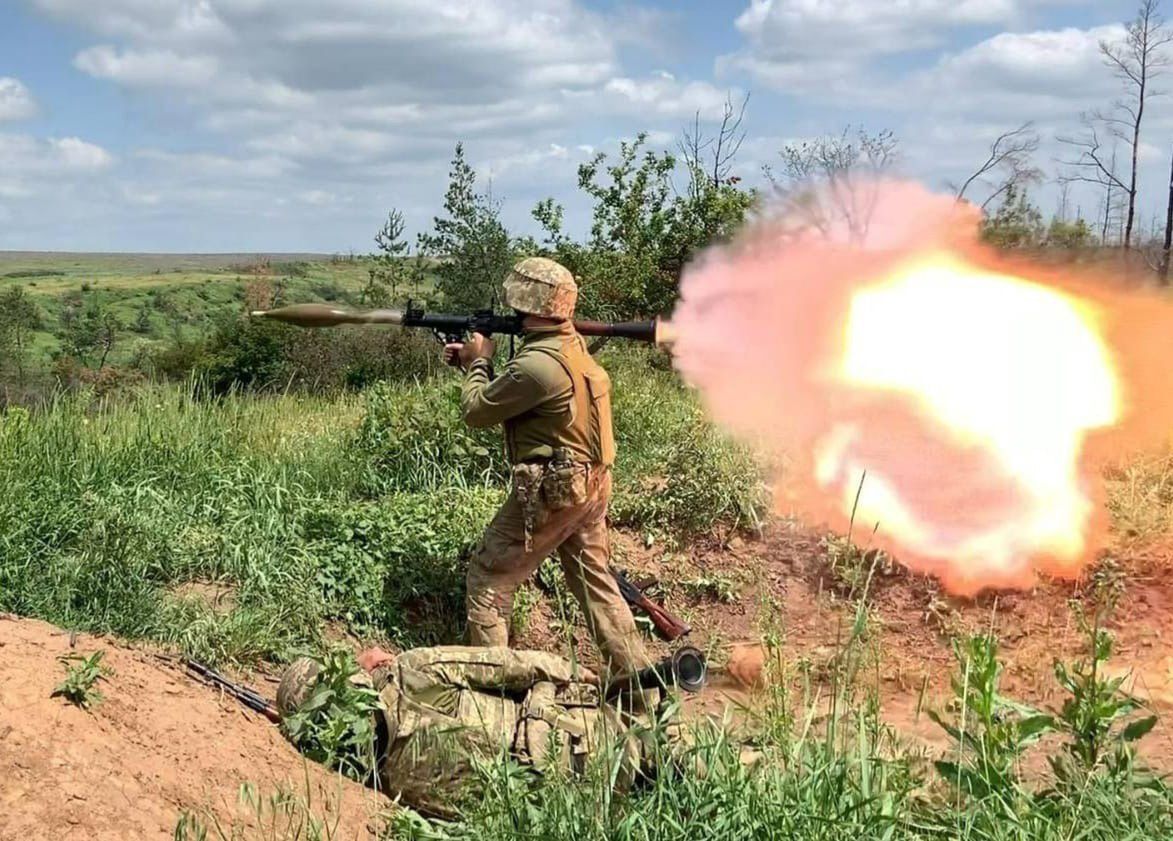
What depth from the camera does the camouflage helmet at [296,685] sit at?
14.8 ft

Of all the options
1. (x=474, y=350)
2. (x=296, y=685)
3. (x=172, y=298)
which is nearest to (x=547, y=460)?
(x=474, y=350)

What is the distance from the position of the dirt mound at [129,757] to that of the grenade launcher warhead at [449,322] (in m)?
2.43

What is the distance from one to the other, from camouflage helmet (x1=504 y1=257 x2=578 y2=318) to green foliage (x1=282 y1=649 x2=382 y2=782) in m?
1.97

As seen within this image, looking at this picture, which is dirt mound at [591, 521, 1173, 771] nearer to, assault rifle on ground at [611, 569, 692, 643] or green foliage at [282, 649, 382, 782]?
assault rifle on ground at [611, 569, 692, 643]

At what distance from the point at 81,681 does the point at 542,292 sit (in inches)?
108

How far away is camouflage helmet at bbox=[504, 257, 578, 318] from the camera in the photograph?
5465 mm

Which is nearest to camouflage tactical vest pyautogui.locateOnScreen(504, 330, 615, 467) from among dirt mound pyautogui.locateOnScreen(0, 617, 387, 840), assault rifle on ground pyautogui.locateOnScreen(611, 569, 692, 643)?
assault rifle on ground pyautogui.locateOnScreen(611, 569, 692, 643)

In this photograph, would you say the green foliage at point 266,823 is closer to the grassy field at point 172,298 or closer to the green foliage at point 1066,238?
the green foliage at point 1066,238

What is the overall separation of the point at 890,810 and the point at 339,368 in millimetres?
12591

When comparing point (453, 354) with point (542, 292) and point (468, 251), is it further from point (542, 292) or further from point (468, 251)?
point (468, 251)

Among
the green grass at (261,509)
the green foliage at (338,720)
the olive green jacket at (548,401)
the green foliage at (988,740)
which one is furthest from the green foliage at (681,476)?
the green foliage at (988,740)

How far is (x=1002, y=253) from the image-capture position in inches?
289

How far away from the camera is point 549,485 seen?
5395mm

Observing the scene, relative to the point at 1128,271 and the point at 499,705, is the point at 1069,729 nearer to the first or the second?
the point at 499,705
